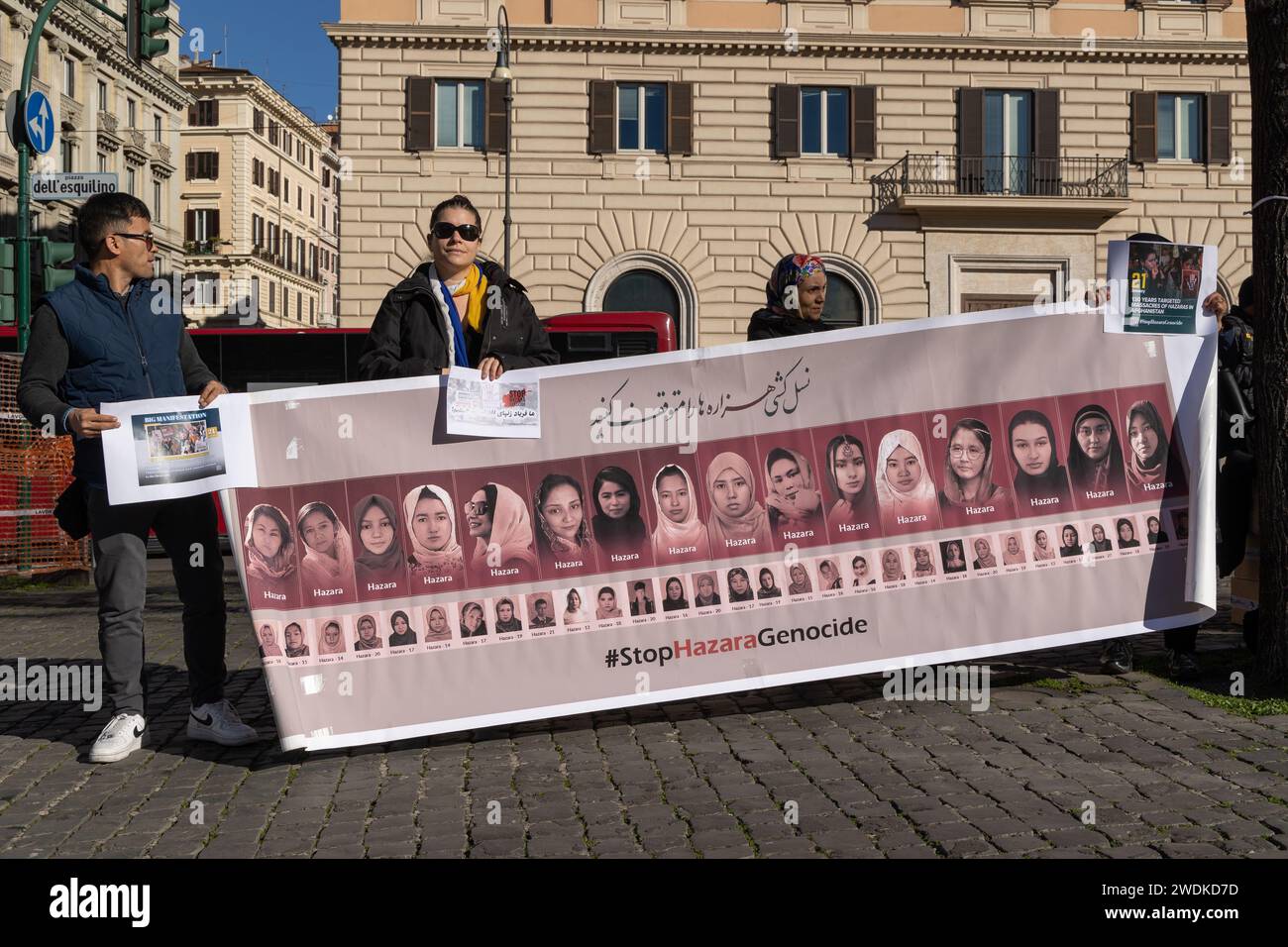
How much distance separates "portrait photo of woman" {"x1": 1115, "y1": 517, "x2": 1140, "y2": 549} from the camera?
5.90m

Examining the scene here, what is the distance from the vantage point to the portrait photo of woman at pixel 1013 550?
580cm

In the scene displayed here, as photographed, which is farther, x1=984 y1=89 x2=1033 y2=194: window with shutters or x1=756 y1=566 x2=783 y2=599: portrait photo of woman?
x1=984 y1=89 x2=1033 y2=194: window with shutters

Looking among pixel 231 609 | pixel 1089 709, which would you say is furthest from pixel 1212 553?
pixel 231 609

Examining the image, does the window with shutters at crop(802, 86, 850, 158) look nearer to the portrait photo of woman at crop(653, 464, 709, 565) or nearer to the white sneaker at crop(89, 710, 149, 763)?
the portrait photo of woman at crop(653, 464, 709, 565)

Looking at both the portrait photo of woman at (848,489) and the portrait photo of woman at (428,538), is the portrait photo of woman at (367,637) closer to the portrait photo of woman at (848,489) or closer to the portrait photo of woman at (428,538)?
the portrait photo of woman at (428,538)

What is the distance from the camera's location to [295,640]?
534 centimetres

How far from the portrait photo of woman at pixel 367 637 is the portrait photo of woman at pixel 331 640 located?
5cm

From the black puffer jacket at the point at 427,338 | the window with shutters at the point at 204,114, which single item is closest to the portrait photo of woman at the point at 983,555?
the black puffer jacket at the point at 427,338

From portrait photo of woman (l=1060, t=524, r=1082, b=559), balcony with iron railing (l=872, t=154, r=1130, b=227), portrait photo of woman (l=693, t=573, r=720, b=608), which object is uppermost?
balcony with iron railing (l=872, t=154, r=1130, b=227)

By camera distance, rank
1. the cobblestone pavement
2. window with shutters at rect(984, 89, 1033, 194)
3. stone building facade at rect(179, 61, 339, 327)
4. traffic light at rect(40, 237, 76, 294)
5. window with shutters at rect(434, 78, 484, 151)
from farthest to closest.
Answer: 1. stone building facade at rect(179, 61, 339, 327)
2. window with shutters at rect(984, 89, 1033, 194)
3. window with shutters at rect(434, 78, 484, 151)
4. traffic light at rect(40, 237, 76, 294)
5. the cobblestone pavement

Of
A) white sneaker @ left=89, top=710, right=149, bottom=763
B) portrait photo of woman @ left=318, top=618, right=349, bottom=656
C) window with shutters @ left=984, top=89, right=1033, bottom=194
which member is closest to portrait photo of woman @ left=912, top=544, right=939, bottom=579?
portrait photo of woman @ left=318, top=618, right=349, bottom=656

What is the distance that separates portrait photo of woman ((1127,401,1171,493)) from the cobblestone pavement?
92cm

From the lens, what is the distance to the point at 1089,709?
5789mm
